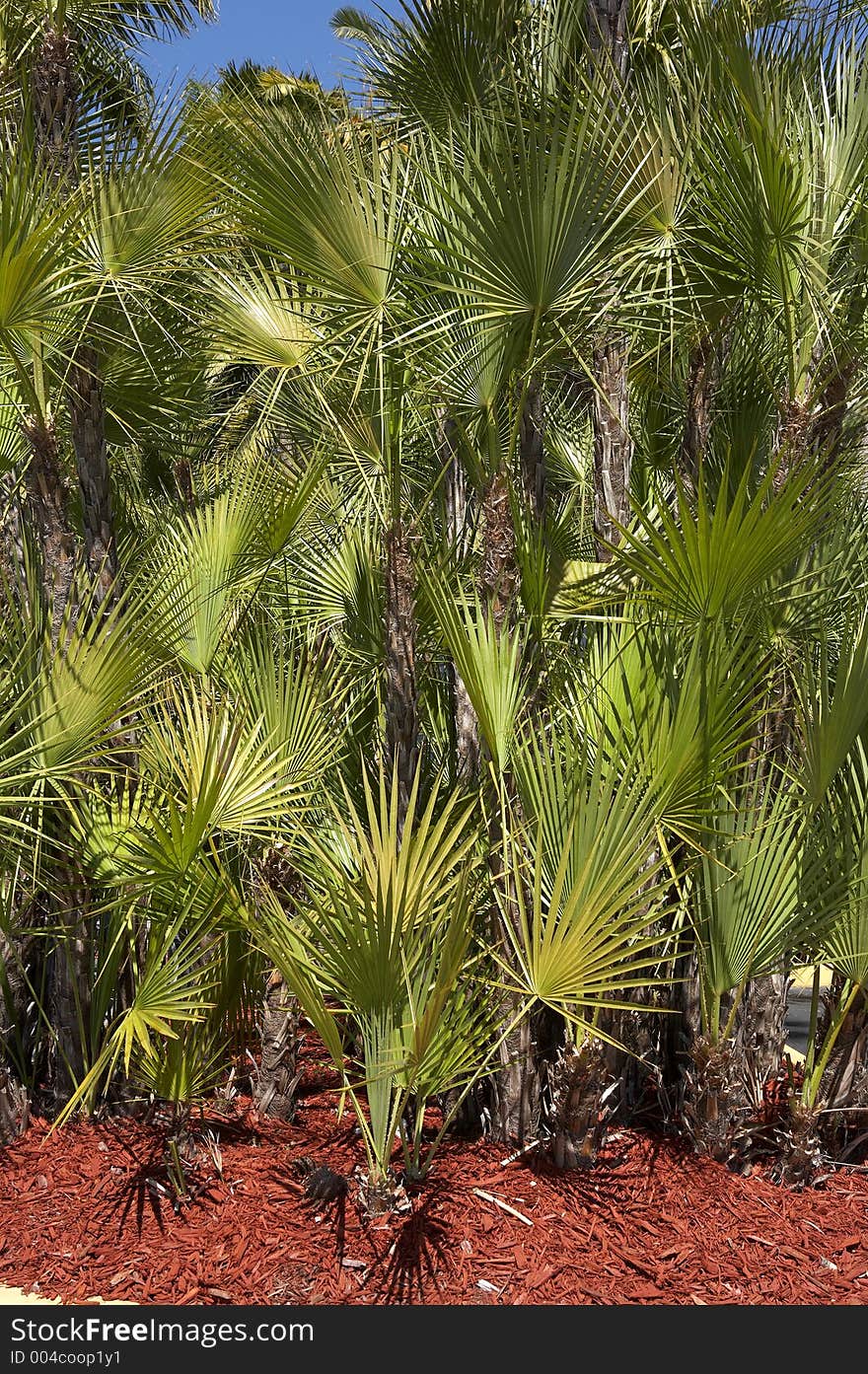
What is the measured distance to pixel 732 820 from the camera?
3125 millimetres

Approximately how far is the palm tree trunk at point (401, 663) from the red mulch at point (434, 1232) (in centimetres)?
108

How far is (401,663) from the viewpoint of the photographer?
3363 millimetres

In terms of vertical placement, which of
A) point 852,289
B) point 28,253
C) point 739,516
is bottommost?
point 739,516

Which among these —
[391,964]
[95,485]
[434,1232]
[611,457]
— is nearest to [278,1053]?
[434,1232]

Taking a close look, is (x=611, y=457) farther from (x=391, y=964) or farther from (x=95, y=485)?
(x=391, y=964)

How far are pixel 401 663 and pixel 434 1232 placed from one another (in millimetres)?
1588

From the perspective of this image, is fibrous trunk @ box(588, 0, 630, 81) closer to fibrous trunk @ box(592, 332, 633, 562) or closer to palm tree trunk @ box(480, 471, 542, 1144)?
fibrous trunk @ box(592, 332, 633, 562)

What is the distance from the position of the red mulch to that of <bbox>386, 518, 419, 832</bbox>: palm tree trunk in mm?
1084

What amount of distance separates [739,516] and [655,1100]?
7.06 feet

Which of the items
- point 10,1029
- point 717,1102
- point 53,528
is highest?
point 53,528

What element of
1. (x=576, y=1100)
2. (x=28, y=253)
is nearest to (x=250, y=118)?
(x=28, y=253)

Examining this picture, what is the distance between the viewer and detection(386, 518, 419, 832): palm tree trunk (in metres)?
3.32

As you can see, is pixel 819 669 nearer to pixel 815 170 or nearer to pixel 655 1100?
pixel 815 170

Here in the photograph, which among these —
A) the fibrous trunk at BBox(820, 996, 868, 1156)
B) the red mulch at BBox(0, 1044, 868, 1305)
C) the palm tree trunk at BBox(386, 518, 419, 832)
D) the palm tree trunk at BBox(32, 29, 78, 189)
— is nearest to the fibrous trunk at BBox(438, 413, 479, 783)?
the palm tree trunk at BBox(386, 518, 419, 832)
